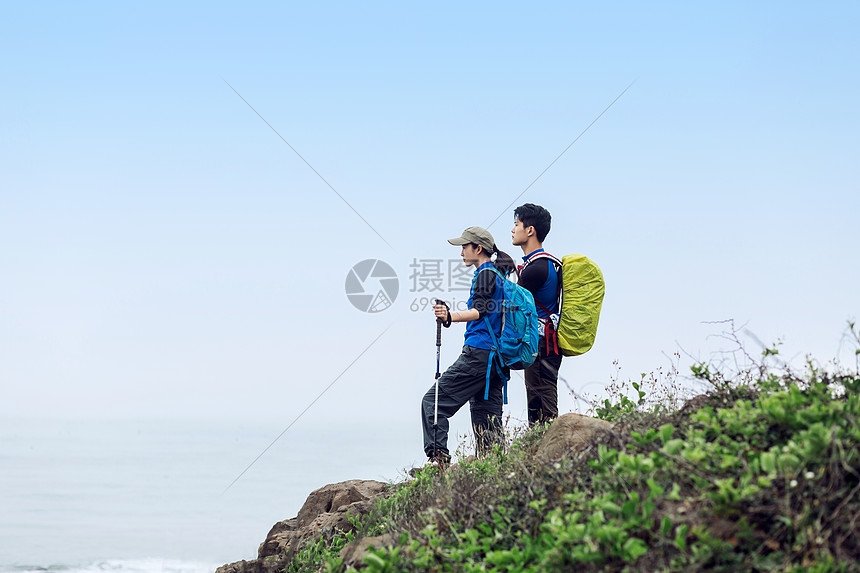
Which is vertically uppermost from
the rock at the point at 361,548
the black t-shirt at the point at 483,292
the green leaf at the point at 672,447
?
the black t-shirt at the point at 483,292

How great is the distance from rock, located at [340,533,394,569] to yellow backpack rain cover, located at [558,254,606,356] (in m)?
3.51

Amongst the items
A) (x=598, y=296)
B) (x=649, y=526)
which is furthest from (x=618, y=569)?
(x=598, y=296)

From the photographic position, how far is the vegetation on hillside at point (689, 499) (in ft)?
13.5

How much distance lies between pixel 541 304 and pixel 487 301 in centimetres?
100

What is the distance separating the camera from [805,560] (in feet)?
12.8

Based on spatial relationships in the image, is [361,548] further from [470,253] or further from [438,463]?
[470,253]

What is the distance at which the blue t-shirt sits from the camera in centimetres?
805

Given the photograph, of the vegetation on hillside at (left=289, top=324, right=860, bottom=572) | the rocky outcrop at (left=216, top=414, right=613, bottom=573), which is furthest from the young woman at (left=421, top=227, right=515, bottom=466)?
the vegetation on hillside at (left=289, top=324, right=860, bottom=572)

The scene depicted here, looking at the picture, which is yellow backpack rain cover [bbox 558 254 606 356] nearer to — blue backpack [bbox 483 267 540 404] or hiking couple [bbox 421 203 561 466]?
hiking couple [bbox 421 203 561 466]

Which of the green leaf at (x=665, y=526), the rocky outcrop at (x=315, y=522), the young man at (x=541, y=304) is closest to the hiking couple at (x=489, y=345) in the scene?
the young man at (x=541, y=304)

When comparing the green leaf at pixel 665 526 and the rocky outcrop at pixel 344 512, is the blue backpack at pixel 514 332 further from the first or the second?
the green leaf at pixel 665 526

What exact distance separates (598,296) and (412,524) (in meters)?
3.94

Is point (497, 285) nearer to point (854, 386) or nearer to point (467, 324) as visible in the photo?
point (467, 324)

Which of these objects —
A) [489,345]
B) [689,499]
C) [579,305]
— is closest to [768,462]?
[689,499]
